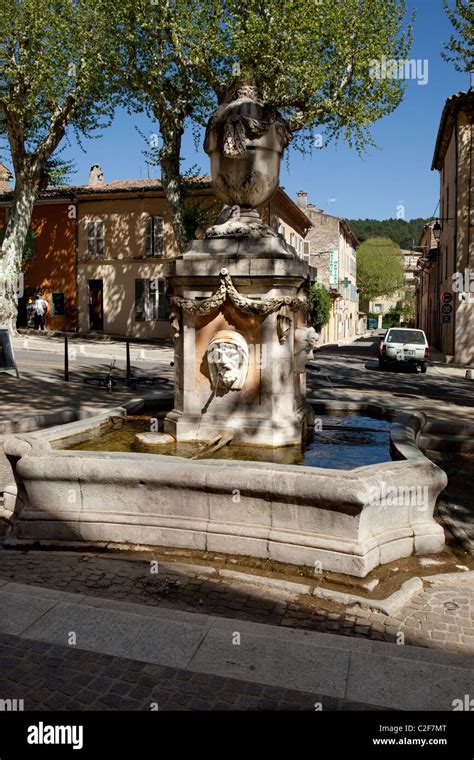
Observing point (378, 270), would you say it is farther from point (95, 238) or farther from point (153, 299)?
point (95, 238)

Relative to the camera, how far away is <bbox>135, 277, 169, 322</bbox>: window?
31344 mm

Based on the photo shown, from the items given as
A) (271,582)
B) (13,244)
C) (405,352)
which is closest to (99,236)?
(13,244)

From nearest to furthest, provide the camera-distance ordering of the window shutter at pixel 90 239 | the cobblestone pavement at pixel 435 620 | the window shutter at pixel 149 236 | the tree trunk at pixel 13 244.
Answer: the cobblestone pavement at pixel 435 620, the tree trunk at pixel 13 244, the window shutter at pixel 149 236, the window shutter at pixel 90 239

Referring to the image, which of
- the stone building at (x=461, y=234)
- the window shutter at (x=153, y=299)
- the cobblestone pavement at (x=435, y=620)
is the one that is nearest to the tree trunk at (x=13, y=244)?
the window shutter at (x=153, y=299)

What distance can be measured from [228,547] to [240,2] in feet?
71.4

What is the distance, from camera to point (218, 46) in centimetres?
2077

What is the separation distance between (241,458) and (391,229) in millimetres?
138156

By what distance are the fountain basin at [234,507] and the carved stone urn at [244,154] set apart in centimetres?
299

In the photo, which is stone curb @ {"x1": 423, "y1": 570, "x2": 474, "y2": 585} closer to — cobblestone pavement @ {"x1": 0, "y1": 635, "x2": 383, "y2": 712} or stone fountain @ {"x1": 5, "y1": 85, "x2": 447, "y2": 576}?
stone fountain @ {"x1": 5, "y1": 85, "x2": 447, "y2": 576}

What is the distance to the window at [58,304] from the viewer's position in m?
33.5

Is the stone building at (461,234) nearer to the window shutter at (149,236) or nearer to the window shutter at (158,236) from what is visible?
the window shutter at (158,236)

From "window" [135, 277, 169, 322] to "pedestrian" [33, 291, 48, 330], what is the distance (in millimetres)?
4902

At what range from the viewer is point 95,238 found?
107ft
